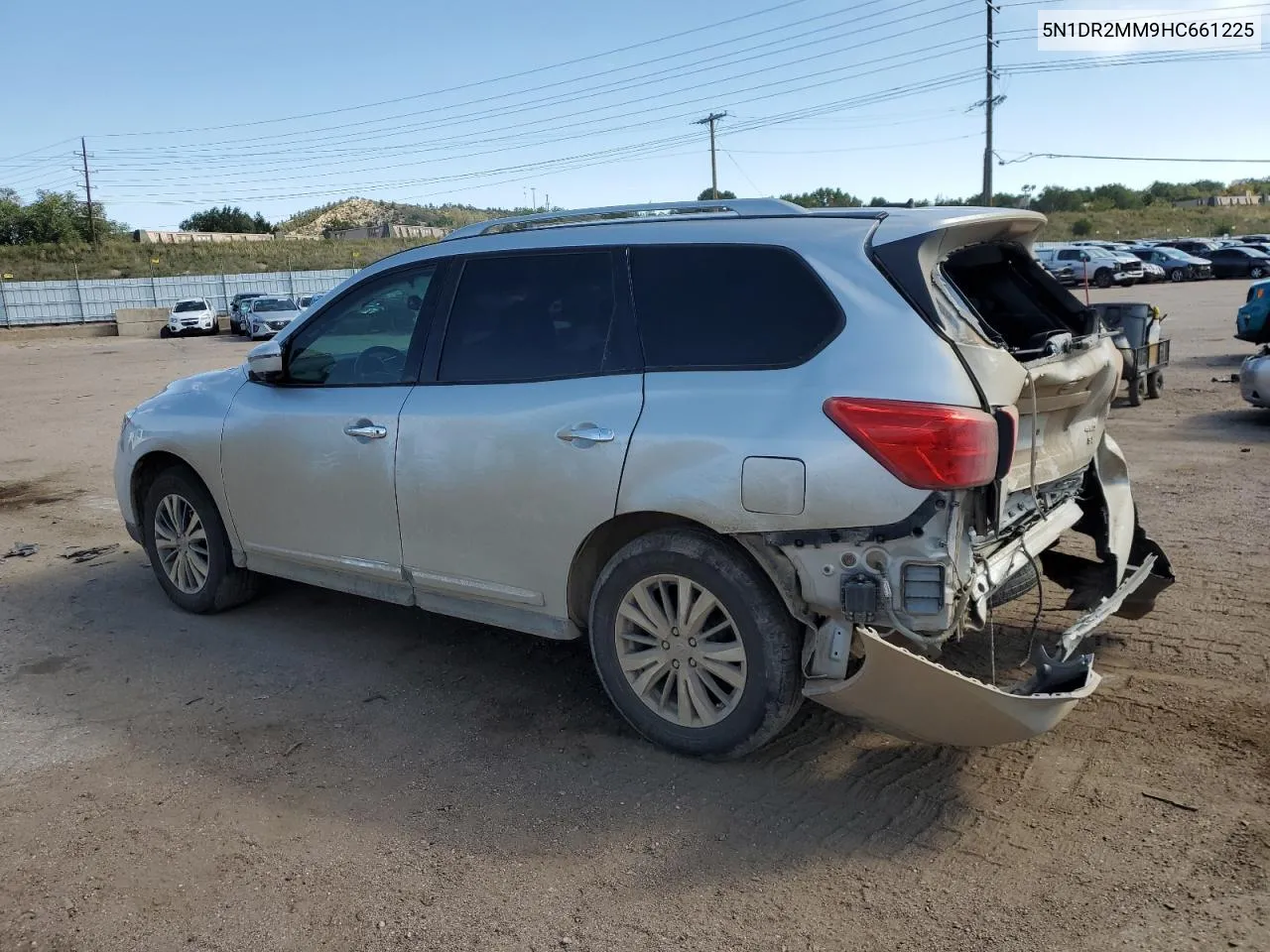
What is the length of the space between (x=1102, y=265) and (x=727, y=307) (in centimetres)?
4042

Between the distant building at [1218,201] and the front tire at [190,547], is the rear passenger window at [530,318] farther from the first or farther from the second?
the distant building at [1218,201]

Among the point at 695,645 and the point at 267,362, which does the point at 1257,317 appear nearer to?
the point at 695,645

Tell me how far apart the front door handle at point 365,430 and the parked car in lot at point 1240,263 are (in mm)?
44868

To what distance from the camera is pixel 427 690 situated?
4.68m

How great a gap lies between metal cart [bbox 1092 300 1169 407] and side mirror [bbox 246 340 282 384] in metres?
9.03

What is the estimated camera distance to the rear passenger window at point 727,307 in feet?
11.9

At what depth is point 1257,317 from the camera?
1370 cm

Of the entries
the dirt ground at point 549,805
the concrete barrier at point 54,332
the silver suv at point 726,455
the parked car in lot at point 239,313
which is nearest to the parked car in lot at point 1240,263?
the parked car in lot at point 239,313

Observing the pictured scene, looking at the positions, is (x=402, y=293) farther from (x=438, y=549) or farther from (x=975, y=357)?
(x=975, y=357)

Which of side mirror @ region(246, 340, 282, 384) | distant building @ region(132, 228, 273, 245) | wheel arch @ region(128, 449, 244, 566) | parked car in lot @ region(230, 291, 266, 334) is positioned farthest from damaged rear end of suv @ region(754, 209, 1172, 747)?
distant building @ region(132, 228, 273, 245)

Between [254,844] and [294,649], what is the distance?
1.84 metres

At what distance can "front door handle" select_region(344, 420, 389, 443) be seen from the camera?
4.59 metres

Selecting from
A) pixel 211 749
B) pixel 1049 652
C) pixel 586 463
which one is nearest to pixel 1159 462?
pixel 1049 652

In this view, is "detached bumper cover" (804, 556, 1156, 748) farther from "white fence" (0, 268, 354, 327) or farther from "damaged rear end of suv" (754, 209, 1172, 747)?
"white fence" (0, 268, 354, 327)
